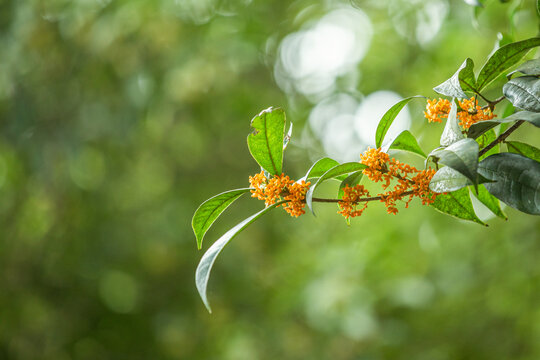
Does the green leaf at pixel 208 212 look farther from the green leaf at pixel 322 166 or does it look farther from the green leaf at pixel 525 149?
the green leaf at pixel 525 149

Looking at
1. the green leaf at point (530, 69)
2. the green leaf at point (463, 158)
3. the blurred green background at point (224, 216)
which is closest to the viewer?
the green leaf at point (463, 158)

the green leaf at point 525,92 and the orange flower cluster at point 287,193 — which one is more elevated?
the orange flower cluster at point 287,193

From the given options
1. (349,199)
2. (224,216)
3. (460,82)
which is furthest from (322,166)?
(224,216)

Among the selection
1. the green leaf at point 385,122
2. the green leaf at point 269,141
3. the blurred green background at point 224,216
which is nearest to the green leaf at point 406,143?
the green leaf at point 385,122

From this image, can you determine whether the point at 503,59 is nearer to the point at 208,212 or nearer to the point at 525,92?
the point at 525,92

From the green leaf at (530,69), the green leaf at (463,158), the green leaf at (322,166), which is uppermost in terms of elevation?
the green leaf at (322,166)

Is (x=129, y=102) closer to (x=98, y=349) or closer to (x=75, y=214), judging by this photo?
(x=75, y=214)

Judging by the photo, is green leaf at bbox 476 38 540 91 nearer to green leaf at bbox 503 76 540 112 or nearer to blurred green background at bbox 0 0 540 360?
green leaf at bbox 503 76 540 112

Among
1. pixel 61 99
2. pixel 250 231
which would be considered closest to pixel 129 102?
pixel 61 99
